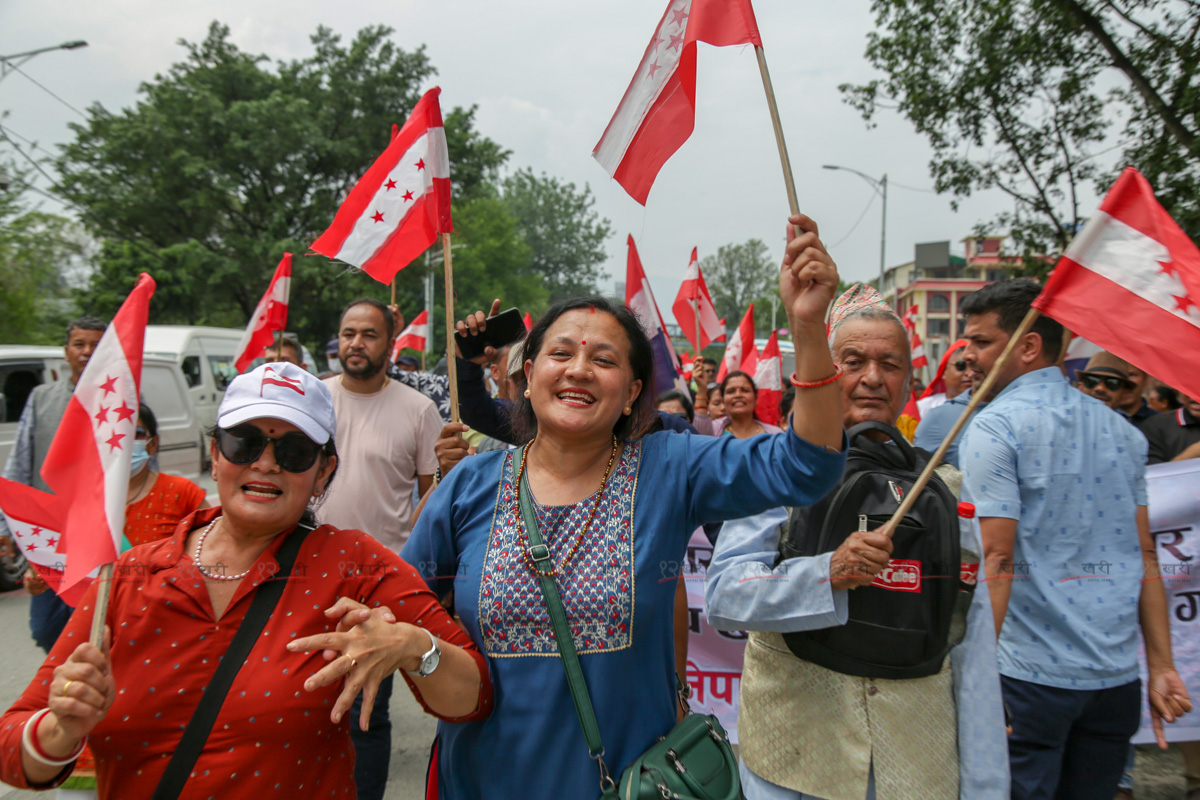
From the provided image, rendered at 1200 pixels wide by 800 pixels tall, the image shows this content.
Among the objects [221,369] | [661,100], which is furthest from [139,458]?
[221,369]

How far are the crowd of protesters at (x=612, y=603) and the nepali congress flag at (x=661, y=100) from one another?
39 centimetres

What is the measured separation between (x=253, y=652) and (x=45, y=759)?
1.25 ft

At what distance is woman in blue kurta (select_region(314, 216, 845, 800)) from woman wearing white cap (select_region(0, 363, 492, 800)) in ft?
0.36

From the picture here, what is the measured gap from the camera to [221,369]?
1366 cm

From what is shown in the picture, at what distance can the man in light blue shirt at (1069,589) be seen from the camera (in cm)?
226

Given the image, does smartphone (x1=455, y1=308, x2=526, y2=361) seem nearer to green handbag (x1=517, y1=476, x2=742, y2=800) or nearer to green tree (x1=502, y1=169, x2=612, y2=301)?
green handbag (x1=517, y1=476, x2=742, y2=800)

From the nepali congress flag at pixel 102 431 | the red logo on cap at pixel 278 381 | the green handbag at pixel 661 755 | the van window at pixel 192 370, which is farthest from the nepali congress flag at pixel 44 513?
the van window at pixel 192 370

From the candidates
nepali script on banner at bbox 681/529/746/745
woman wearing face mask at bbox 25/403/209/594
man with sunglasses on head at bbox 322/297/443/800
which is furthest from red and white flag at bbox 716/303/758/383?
woman wearing face mask at bbox 25/403/209/594

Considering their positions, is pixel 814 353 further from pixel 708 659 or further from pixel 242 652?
pixel 708 659

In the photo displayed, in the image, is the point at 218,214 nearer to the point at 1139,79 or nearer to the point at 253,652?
the point at 1139,79

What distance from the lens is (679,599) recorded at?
3721 millimetres

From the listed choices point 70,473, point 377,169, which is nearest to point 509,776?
point 70,473

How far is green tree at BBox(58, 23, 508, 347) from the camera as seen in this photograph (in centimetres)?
2064

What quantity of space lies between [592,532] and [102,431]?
109cm
